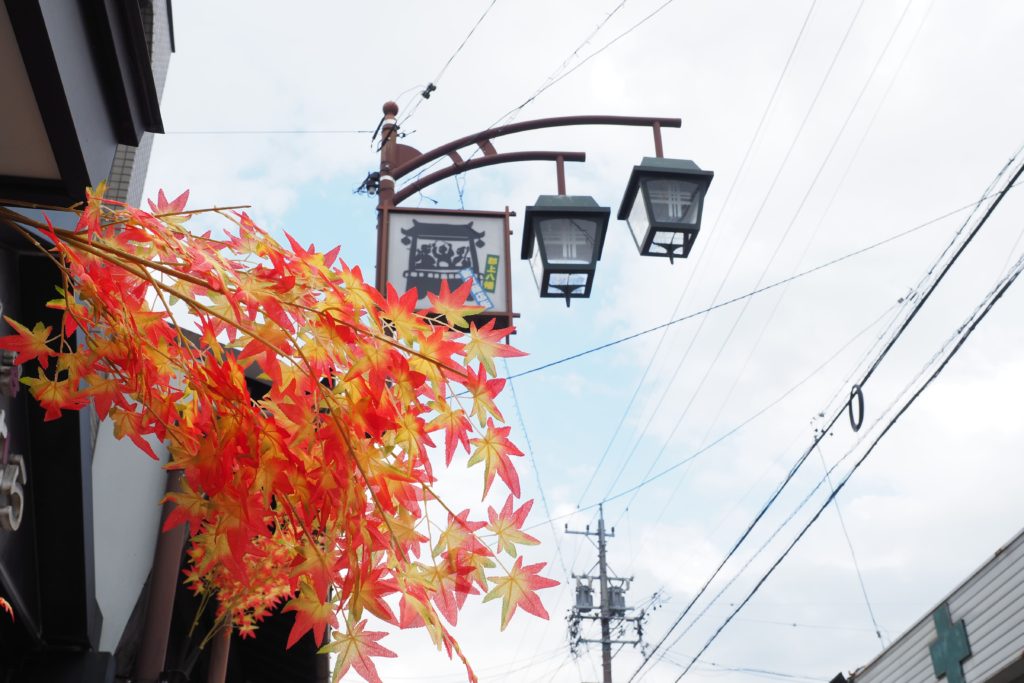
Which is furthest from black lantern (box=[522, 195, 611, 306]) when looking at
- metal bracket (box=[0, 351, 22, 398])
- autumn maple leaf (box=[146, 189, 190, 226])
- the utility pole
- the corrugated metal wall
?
the utility pole

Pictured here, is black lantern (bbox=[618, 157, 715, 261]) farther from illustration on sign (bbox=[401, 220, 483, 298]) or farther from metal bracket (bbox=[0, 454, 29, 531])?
metal bracket (bbox=[0, 454, 29, 531])

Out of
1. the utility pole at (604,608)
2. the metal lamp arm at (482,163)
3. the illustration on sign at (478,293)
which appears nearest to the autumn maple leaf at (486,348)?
the illustration on sign at (478,293)

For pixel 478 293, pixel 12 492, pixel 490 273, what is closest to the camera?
pixel 12 492

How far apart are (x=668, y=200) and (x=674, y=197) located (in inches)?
2.1

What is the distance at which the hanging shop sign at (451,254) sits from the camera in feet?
21.3

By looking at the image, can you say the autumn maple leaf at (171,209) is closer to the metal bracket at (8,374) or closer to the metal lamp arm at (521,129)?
the metal bracket at (8,374)

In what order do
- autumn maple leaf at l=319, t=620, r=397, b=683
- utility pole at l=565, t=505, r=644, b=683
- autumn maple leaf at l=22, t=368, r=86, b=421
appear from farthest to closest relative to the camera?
utility pole at l=565, t=505, r=644, b=683
autumn maple leaf at l=22, t=368, r=86, b=421
autumn maple leaf at l=319, t=620, r=397, b=683

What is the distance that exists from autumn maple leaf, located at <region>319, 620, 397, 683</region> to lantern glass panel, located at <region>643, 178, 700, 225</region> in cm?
517

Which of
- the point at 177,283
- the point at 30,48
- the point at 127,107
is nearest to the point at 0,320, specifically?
the point at 127,107

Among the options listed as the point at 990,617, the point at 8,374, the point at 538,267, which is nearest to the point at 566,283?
the point at 538,267

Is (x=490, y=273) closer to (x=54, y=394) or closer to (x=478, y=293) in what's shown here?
(x=478, y=293)

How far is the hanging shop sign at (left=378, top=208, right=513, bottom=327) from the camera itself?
6496 mm

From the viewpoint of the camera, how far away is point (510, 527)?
228 cm

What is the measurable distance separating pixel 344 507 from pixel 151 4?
6.92 m
